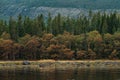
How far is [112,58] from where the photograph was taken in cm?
17312

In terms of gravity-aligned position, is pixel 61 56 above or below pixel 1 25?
below

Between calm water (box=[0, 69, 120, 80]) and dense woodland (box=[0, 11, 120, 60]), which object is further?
dense woodland (box=[0, 11, 120, 60])

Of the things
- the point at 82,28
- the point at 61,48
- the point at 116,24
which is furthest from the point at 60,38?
the point at 116,24

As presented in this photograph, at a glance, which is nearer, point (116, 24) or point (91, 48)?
point (91, 48)

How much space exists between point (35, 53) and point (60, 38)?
44.6 ft

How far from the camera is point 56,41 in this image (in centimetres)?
17462

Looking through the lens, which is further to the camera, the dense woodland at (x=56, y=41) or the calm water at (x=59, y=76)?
the dense woodland at (x=56, y=41)

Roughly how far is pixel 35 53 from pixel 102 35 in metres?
33.6

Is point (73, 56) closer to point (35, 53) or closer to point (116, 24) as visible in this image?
point (35, 53)

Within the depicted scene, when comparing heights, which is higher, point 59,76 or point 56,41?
point 59,76

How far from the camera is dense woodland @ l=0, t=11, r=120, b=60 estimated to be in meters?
170

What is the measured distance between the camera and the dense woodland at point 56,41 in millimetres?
170375

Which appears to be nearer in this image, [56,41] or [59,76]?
[59,76]

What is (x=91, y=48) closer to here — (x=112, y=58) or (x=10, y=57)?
(x=112, y=58)
